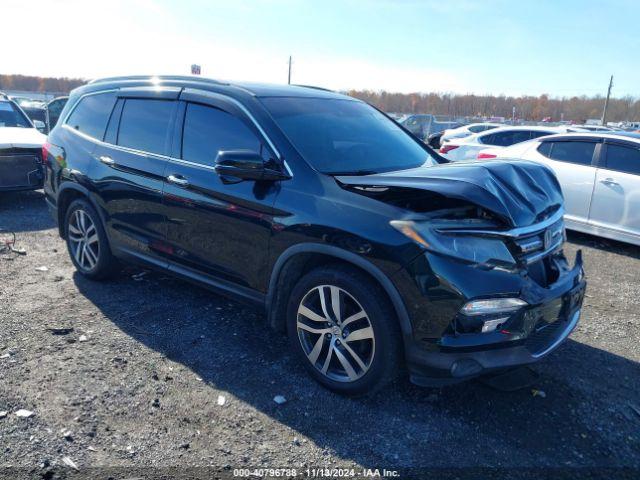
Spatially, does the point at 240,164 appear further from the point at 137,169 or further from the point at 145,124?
the point at 145,124

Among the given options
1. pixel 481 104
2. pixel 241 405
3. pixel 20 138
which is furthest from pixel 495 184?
pixel 481 104

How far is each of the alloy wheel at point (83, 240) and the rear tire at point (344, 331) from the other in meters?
2.53

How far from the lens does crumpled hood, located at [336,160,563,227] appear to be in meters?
2.85

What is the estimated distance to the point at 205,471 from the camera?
263cm

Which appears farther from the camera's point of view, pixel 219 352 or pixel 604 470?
pixel 219 352

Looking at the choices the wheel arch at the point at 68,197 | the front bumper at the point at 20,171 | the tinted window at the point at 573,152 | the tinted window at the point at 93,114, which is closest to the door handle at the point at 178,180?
the wheel arch at the point at 68,197

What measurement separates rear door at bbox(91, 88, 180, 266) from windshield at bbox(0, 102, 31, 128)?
6138 mm

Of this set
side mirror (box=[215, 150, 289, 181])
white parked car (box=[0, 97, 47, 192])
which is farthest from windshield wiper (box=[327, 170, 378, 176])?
white parked car (box=[0, 97, 47, 192])

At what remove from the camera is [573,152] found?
7.71m

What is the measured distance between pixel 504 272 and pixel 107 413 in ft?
8.02

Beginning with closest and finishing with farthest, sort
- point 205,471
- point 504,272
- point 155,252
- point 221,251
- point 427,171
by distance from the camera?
1. point 205,471
2. point 504,272
3. point 427,171
4. point 221,251
5. point 155,252

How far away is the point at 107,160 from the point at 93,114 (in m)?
0.73

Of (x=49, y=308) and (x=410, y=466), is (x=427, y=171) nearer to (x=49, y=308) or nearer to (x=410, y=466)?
(x=410, y=466)

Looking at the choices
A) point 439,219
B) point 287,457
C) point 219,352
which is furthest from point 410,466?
point 219,352
